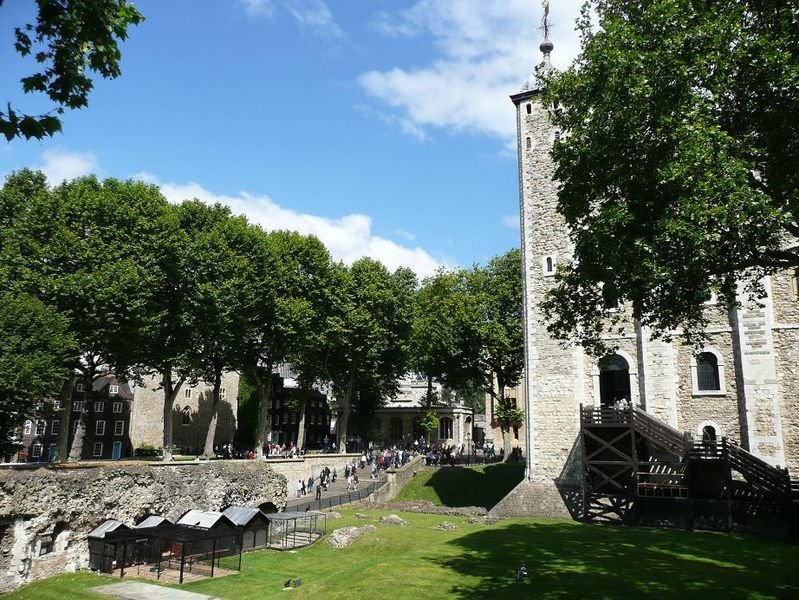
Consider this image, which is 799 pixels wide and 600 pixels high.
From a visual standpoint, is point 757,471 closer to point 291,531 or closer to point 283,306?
point 291,531

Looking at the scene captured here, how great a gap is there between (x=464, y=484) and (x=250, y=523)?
1912cm

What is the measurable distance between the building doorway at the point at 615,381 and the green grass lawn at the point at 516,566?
772cm

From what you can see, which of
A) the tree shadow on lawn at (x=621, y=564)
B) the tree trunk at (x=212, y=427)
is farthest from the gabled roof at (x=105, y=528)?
the tree trunk at (x=212, y=427)

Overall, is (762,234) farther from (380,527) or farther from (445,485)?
(445,485)

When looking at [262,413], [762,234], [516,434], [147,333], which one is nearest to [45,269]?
[147,333]

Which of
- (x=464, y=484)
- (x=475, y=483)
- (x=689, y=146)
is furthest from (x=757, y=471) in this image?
(x=464, y=484)

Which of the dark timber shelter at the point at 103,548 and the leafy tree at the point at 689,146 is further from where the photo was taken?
the dark timber shelter at the point at 103,548

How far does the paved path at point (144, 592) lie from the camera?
1994 centimetres

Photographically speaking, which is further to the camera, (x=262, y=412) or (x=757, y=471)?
(x=262, y=412)

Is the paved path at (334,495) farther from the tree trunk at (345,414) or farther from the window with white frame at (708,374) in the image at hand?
the window with white frame at (708,374)

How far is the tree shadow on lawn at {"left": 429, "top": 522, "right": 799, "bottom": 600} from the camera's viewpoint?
15.5 m

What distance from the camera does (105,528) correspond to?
24281 millimetres

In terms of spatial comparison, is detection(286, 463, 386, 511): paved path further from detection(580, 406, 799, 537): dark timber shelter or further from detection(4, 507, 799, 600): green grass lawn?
detection(580, 406, 799, 537): dark timber shelter

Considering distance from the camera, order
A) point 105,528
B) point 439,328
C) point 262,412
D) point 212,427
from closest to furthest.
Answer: point 105,528, point 212,427, point 262,412, point 439,328
